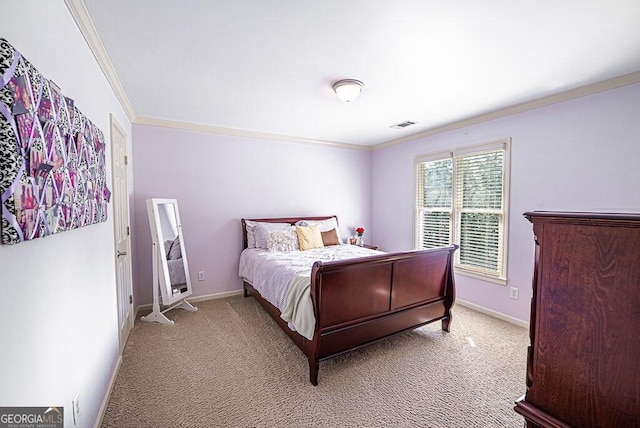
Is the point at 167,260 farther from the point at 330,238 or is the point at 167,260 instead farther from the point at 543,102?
the point at 543,102

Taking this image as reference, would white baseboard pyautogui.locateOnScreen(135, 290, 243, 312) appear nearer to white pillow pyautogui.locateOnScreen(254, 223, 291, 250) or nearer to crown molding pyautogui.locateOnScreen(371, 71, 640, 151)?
white pillow pyautogui.locateOnScreen(254, 223, 291, 250)

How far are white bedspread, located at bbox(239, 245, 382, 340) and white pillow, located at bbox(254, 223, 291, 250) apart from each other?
11 cm

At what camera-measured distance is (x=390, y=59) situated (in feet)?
6.88

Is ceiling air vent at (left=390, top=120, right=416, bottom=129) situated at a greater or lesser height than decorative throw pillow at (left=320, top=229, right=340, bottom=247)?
greater

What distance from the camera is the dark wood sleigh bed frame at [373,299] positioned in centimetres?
215

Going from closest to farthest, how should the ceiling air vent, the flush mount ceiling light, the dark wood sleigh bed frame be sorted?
1. the dark wood sleigh bed frame
2. the flush mount ceiling light
3. the ceiling air vent

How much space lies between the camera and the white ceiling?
1.56 meters

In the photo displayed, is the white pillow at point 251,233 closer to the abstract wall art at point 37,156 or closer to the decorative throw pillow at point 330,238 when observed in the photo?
the decorative throw pillow at point 330,238

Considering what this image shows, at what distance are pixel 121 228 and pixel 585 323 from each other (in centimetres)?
334

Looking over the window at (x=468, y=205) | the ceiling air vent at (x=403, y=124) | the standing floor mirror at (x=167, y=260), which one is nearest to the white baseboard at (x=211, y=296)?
the standing floor mirror at (x=167, y=260)

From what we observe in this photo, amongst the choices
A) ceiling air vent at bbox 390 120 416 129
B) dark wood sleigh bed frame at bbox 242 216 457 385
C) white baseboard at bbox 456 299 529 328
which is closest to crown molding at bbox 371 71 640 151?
ceiling air vent at bbox 390 120 416 129

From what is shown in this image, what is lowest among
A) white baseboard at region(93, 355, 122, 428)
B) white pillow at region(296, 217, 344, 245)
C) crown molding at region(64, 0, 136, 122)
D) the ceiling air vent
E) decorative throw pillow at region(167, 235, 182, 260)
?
white baseboard at region(93, 355, 122, 428)

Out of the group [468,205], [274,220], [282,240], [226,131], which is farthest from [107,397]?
[468,205]

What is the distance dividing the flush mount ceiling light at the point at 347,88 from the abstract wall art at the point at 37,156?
1.92m
